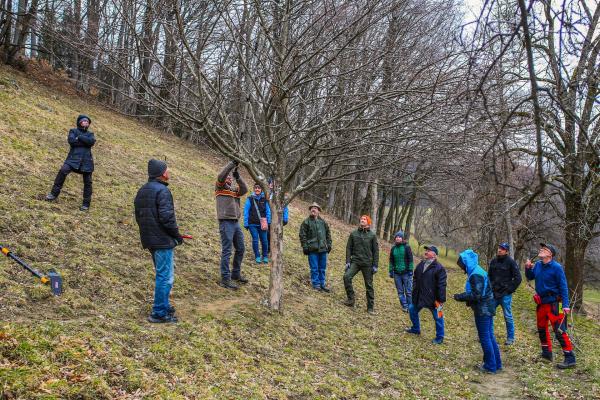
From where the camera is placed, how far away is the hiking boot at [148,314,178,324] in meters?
5.93

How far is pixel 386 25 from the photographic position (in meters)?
7.07

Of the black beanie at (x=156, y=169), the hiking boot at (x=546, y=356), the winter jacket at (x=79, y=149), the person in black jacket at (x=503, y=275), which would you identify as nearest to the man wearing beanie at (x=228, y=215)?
the black beanie at (x=156, y=169)

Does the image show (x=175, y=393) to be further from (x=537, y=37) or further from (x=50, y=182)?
(x=50, y=182)

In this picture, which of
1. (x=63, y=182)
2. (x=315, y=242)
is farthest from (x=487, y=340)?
(x=63, y=182)

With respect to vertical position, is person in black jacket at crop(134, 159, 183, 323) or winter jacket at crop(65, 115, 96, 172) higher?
winter jacket at crop(65, 115, 96, 172)

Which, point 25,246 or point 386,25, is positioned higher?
point 386,25

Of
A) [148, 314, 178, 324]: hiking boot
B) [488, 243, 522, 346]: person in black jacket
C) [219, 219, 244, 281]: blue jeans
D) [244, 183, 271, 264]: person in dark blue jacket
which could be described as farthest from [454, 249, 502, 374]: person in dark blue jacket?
[244, 183, 271, 264]: person in dark blue jacket

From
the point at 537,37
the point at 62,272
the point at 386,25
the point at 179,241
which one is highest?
the point at 386,25

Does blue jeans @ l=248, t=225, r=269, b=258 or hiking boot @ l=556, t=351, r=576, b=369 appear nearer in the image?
hiking boot @ l=556, t=351, r=576, b=369

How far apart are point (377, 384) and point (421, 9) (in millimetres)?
5264

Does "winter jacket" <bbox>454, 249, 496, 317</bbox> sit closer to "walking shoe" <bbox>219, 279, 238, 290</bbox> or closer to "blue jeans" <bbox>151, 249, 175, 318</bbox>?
"walking shoe" <bbox>219, 279, 238, 290</bbox>

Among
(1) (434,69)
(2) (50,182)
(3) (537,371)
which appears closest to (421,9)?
(1) (434,69)

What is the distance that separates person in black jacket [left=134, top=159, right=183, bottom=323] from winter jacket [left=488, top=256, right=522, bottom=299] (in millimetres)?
5812

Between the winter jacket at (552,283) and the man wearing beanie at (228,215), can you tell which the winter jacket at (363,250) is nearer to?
the man wearing beanie at (228,215)
